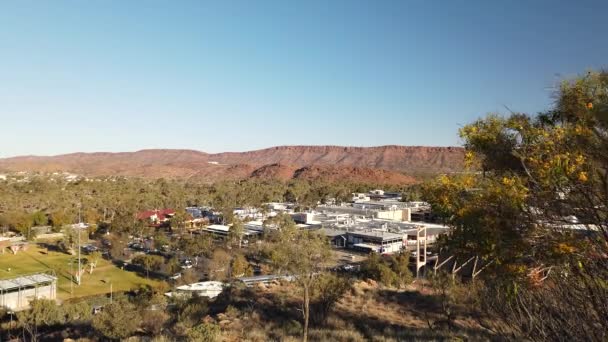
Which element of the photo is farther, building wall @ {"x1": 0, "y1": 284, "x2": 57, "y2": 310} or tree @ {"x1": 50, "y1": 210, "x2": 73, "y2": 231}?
tree @ {"x1": 50, "y1": 210, "x2": 73, "y2": 231}

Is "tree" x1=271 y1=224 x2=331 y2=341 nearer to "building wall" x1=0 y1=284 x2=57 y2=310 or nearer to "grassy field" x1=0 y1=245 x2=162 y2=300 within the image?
"building wall" x1=0 y1=284 x2=57 y2=310

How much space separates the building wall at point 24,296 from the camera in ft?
78.3

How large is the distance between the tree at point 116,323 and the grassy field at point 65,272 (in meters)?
16.8

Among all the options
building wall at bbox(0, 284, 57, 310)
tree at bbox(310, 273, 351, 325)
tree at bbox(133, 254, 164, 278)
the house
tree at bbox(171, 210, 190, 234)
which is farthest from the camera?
tree at bbox(171, 210, 190, 234)

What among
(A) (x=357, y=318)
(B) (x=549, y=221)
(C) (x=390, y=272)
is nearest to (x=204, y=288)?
(C) (x=390, y=272)

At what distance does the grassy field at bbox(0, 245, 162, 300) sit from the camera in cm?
2941

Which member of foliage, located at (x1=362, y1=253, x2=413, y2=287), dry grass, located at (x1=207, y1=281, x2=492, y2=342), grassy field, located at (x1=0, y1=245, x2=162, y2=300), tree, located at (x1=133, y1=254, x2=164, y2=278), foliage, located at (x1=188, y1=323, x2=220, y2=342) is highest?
foliage, located at (x1=188, y1=323, x2=220, y2=342)

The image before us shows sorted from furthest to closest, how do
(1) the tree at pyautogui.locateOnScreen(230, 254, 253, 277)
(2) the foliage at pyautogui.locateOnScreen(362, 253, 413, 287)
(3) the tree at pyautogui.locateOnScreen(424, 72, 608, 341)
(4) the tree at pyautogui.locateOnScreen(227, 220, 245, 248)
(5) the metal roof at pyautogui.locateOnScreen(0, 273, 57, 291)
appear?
1. (4) the tree at pyautogui.locateOnScreen(227, 220, 245, 248)
2. (1) the tree at pyautogui.locateOnScreen(230, 254, 253, 277)
3. (5) the metal roof at pyautogui.locateOnScreen(0, 273, 57, 291)
4. (2) the foliage at pyautogui.locateOnScreen(362, 253, 413, 287)
5. (3) the tree at pyautogui.locateOnScreen(424, 72, 608, 341)

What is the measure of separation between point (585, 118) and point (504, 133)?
5.07 feet

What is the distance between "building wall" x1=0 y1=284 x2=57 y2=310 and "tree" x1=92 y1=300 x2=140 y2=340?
13.8m

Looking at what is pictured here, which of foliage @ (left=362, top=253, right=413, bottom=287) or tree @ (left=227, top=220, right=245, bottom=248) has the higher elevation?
foliage @ (left=362, top=253, right=413, bottom=287)

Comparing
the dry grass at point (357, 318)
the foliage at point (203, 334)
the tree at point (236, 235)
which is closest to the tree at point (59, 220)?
the tree at point (236, 235)

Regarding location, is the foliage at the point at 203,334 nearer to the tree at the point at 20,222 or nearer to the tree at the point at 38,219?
the tree at the point at 20,222

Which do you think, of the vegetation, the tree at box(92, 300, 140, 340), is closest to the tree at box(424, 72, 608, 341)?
the vegetation
